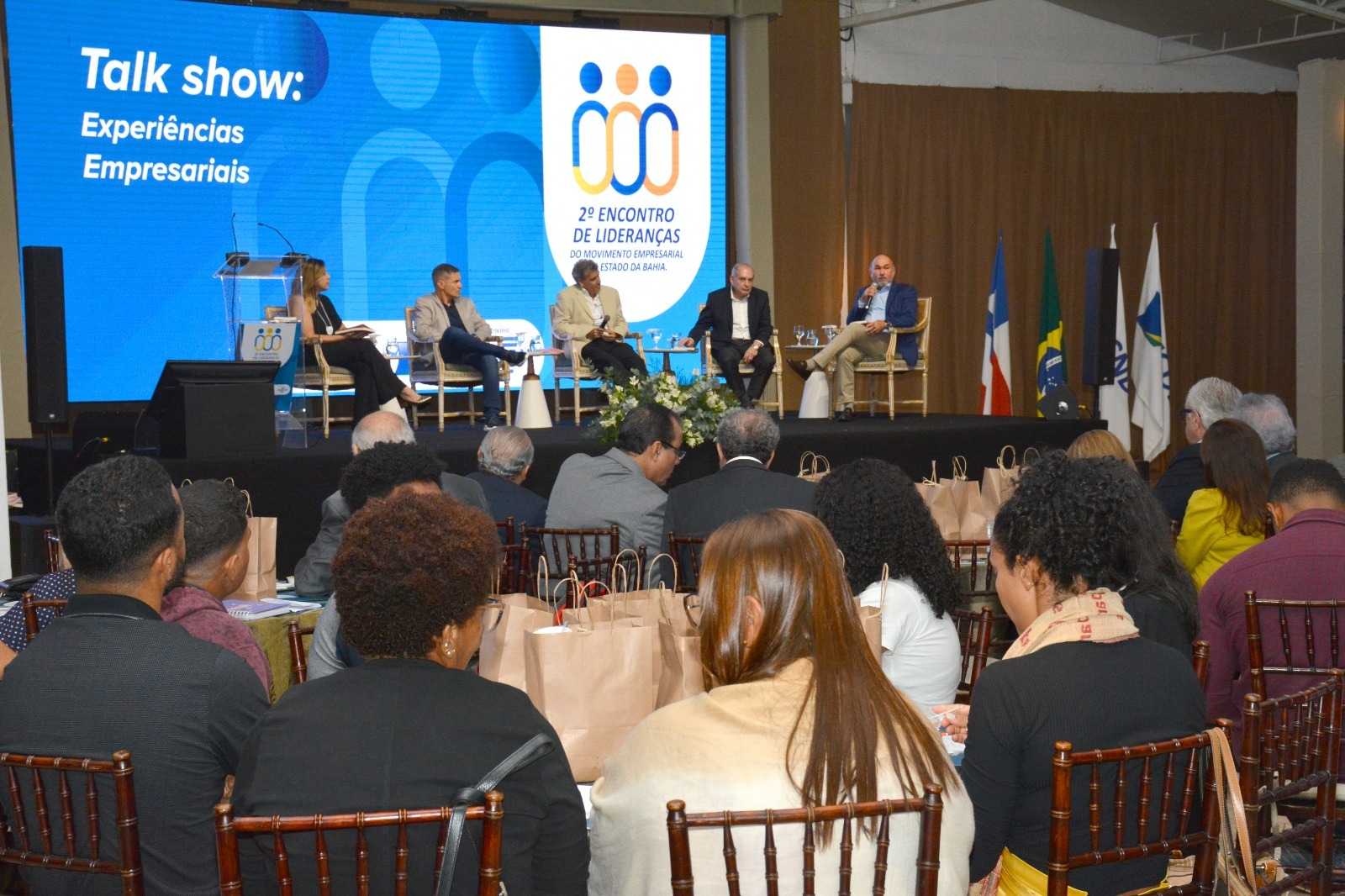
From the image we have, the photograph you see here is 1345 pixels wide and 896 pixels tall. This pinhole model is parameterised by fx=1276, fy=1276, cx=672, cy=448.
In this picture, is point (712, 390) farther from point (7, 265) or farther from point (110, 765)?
point (110, 765)

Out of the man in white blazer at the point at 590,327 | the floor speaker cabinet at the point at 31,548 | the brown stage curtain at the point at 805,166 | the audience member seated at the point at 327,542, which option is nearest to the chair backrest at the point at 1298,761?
the audience member seated at the point at 327,542

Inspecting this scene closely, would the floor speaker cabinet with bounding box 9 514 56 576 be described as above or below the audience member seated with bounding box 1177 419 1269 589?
below

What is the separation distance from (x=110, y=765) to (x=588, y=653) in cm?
83

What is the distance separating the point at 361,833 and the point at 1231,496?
310cm

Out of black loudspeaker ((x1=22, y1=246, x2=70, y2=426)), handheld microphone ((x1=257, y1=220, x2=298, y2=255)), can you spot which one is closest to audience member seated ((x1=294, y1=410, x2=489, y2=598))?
black loudspeaker ((x1=22, y1=246, x2=70, y2=426))

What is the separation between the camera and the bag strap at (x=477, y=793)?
137 centimetres

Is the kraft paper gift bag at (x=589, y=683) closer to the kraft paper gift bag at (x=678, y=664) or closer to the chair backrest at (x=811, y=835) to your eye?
the kraft paper gift bag at (x=678, y=664)

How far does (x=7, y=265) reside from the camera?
761cm

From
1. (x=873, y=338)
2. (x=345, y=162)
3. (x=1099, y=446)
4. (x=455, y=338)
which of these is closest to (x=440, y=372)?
(x=455, y=338)

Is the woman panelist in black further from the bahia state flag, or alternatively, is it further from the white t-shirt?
the white t-shirt

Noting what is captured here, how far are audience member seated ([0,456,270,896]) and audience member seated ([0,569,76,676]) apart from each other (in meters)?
0.75

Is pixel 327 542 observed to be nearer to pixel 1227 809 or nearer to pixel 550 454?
pixel 1227 809

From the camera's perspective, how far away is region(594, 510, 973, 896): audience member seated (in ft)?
4.76

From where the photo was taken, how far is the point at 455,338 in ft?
25.3
